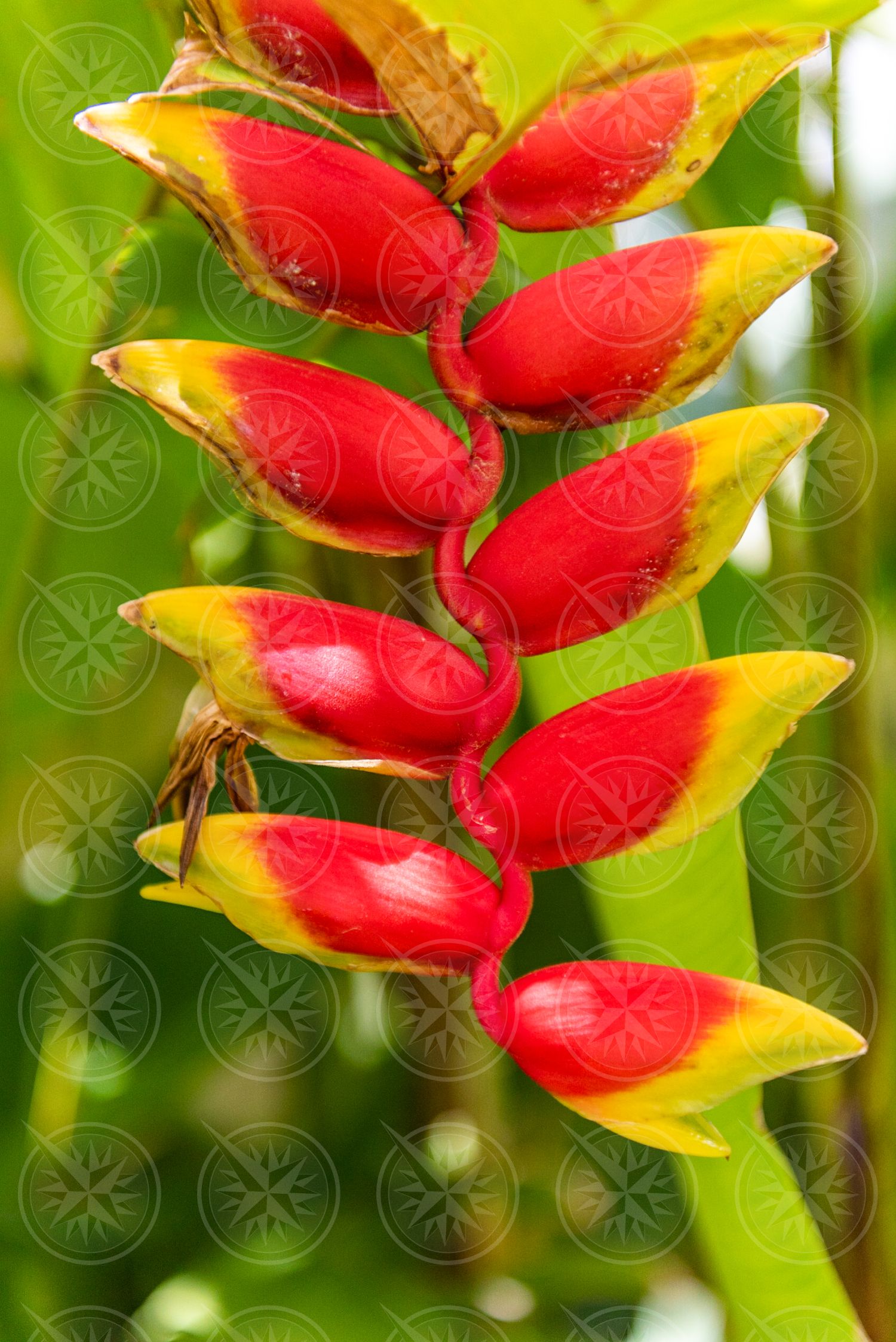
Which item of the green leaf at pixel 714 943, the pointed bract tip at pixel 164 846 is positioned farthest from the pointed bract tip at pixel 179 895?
the green leaf at pixel 714 943

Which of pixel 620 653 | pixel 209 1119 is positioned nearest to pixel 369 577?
pixel 620 653

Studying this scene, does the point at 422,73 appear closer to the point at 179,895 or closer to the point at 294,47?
the point at 294,47

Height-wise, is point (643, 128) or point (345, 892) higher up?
point (643, 128)

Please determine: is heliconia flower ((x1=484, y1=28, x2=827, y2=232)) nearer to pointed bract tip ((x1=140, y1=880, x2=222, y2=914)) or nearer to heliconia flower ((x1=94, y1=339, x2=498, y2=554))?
heliconia flower ((x1=94, y1=339, x2=498, y2=554))

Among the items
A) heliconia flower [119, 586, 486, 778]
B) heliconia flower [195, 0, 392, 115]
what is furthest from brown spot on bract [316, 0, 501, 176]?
heliconia flower [119, 586, 486, 778]

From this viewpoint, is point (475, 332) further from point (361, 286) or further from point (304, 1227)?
point (304, 1227)

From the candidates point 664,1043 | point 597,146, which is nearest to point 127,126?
point 597,146

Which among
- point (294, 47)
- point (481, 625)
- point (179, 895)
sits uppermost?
point (294, 47)
